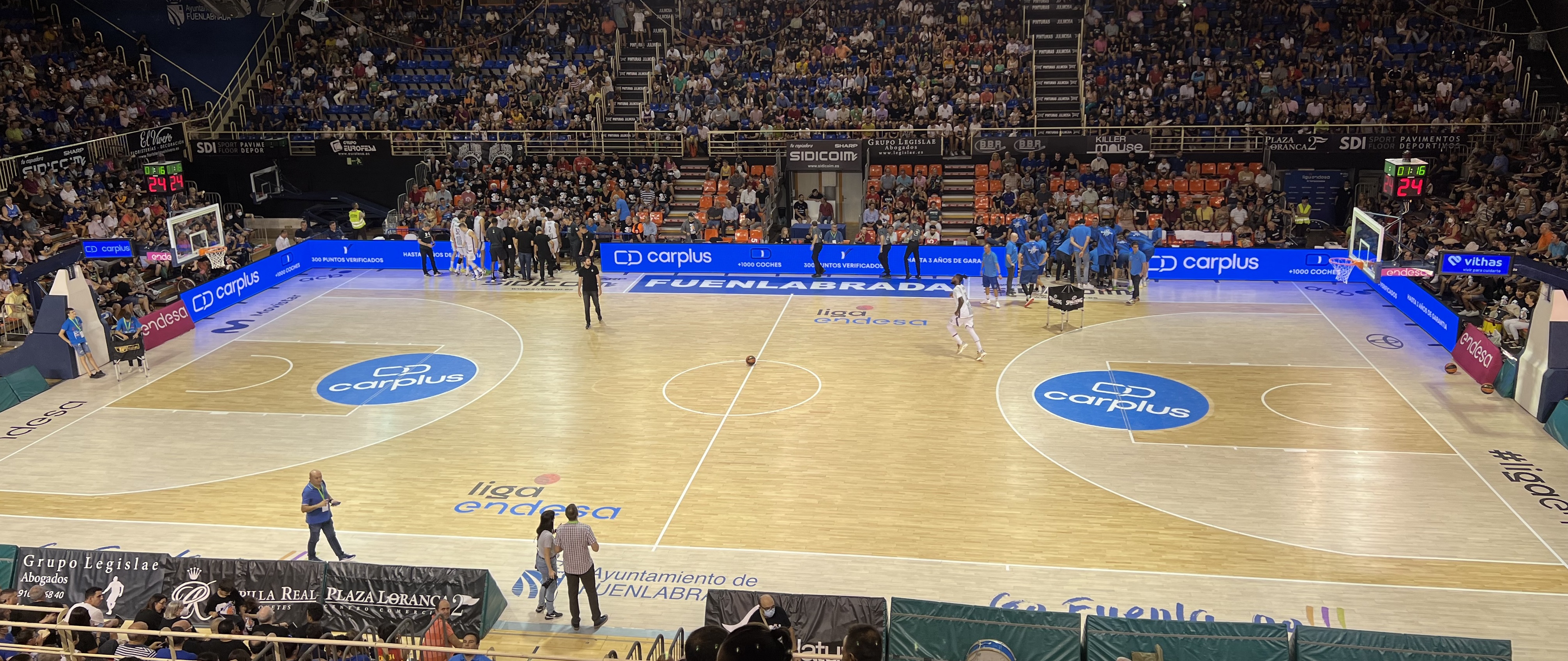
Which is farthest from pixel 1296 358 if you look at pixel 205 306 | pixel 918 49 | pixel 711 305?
pixel 205 306

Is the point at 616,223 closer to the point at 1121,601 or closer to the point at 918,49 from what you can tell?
the point at 918,49

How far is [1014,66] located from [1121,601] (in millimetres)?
24379

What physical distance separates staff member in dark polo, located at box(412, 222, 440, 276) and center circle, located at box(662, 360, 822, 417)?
451 inches

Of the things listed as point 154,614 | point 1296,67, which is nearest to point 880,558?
point 154,614

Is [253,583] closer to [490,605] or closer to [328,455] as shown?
[490,605]

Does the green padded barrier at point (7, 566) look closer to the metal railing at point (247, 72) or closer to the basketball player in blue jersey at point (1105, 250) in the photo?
the basketball player in blue jersey at point (1105, 250)

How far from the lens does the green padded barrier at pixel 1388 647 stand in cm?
975

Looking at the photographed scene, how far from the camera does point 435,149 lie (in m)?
35.8

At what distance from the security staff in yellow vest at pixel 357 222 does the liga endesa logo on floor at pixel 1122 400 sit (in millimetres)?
22040

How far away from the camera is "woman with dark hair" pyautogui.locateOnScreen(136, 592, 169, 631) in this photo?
11.1m

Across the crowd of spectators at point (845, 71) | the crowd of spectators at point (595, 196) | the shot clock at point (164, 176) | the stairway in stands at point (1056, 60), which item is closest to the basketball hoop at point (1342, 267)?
the stairway in stands at point (1056, 60)

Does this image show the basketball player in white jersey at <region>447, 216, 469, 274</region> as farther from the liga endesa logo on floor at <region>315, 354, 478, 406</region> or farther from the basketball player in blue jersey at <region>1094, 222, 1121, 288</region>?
the basketball player in blue jersey at <region>1094, 222, 1121, 288</region>

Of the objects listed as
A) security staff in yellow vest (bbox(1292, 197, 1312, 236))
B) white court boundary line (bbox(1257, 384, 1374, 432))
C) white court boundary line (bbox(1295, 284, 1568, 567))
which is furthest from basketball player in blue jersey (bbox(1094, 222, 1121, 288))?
white court boundary line (bbox(1257, 384, 1374, 432))

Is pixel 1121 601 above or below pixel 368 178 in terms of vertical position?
below
